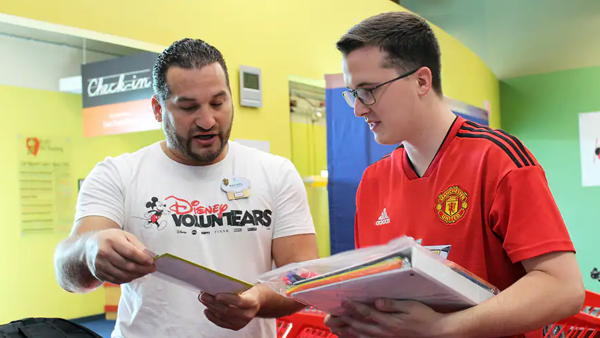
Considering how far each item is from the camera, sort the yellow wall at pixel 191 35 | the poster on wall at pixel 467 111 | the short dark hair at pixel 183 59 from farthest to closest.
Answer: the poster on wall at pixel 467 111 → the yellow wall at pixel 191 35 → the short dark hair at pixel 183 59

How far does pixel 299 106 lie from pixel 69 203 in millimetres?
4378

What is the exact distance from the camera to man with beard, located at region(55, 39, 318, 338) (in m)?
1.62

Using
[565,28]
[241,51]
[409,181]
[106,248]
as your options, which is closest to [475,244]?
[409,181]

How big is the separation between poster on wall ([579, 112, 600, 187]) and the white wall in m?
6.80

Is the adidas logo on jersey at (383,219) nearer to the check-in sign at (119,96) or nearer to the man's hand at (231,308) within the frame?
the man's hand at (231,308)

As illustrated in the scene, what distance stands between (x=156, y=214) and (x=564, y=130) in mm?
7600

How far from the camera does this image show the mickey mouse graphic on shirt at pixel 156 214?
166cm

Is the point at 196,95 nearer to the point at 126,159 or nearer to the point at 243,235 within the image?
the point at 126,159

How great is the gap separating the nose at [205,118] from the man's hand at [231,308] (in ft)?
1.70

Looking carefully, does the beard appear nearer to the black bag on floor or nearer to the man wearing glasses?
the man wearing glasses

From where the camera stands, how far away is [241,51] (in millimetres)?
3707

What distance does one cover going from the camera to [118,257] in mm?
1289

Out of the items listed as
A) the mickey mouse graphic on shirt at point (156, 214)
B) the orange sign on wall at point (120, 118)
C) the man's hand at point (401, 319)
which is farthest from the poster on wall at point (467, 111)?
the man's hand at point (401, 319)

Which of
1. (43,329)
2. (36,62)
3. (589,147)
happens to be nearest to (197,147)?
(43,329)
